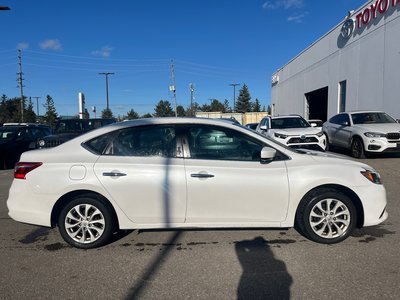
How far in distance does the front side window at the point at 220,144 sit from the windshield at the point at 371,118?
9.90 m

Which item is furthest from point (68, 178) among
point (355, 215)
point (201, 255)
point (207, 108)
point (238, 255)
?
point (207, 108)

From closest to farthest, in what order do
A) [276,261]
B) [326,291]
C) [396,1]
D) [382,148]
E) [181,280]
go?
[326,291] → [181,280] → [276,261] → [382,148] → [396,1]

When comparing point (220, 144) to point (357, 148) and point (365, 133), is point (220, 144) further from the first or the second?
point (357, 148)

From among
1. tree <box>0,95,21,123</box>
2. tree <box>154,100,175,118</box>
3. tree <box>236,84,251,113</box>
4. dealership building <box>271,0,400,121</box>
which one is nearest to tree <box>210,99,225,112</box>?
tree <box>236,84,251,113</box>

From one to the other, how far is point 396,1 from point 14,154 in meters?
17.2

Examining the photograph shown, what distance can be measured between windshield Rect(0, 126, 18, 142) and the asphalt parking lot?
337 inches

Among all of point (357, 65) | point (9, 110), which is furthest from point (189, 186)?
point (9, 110)

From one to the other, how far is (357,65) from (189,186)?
1941 cm

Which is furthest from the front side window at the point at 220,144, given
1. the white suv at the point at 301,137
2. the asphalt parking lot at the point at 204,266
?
the white suv at the point at 301,137

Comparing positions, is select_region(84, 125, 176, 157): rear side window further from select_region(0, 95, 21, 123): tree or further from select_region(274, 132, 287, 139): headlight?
select_region(0, 95, 21, 123): tree

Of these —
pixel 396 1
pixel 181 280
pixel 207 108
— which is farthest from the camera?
pixel 207 108

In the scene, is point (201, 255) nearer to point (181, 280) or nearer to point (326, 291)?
point (181, 280)

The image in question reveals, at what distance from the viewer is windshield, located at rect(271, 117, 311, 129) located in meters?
13.1

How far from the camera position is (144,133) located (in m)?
4.51
